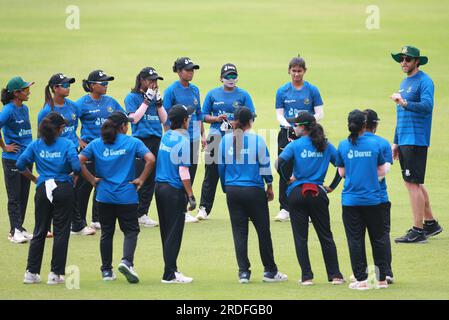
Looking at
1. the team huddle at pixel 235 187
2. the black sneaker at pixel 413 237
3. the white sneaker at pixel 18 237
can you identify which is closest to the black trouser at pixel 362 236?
the team huddle at pixel 235 187

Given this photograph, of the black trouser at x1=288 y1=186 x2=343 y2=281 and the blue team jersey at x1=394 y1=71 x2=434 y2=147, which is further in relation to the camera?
the blue team jersey at x1=394 y1=71 x2=434 y2=147

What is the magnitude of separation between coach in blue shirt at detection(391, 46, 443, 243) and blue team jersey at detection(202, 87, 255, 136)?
2375 millimetres

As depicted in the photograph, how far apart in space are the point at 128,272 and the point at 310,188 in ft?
7.25

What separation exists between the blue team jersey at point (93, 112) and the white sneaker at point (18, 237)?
5.45ft

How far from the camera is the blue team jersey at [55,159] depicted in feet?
39.5

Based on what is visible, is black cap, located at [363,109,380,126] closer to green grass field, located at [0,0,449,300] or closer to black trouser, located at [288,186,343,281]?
black trouser, located at [288,186,343,281]

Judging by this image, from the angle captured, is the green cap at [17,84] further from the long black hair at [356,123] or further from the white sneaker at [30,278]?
the long black hair at [356,123]

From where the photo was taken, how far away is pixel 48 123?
12000 millimetres

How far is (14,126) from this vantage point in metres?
14.3

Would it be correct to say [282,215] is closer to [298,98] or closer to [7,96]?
[298,98]

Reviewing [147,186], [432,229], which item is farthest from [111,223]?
[432,229]

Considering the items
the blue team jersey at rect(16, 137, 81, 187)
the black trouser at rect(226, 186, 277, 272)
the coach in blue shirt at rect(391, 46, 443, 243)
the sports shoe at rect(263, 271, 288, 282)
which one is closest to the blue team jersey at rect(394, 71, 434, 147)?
the coach in blue shirt at rect(391, 46, 443, 243)

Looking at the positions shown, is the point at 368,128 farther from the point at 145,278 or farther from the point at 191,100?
the point at 191,100

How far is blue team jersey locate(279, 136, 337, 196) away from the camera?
11.9m
